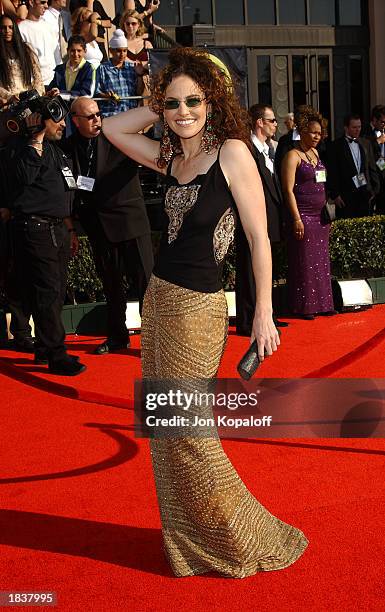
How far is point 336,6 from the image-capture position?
17.5m

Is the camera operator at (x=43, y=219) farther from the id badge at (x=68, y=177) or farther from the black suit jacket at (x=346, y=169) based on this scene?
the black suit jacket at (x=346, y=169)

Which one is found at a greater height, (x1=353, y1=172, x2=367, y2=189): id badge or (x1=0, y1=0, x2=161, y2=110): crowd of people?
(x1=0, y1=0, x2=161, y2=110): crowd of people

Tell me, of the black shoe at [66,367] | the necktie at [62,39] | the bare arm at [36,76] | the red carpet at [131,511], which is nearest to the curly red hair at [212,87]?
the red carpet at [131,511]

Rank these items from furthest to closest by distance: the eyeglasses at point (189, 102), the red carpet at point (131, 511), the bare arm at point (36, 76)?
the bare arm at point (36, 76), the eyeglasses at point (189, 102), the red carpet at point (131, 511)

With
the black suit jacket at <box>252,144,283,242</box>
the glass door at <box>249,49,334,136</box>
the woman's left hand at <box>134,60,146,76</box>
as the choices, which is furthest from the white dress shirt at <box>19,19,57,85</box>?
the glass door at <box>249,49,334,136</box>

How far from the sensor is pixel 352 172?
39.0 feet

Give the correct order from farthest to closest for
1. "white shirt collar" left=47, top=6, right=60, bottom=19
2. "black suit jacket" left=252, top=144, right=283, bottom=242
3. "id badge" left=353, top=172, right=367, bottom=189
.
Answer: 1. "id badge" left=353, top=172, right=367, bottom=189
2. "white shirt collar" left=47, top=6, right=60, bottom=19
3. "black suit jacket" left=252, top=144, right=283, bottom=242

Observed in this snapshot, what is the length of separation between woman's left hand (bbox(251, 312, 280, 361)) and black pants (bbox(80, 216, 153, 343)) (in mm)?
4425

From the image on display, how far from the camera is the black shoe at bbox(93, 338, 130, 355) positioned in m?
8.16

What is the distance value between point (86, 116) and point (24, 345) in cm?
202

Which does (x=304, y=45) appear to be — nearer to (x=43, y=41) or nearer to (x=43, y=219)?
(x=43, y=41)

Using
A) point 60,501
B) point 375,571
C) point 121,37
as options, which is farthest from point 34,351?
point 375,571

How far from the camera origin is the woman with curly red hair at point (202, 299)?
3604mm

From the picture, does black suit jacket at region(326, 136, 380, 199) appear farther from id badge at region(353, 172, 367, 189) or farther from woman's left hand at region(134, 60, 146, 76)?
woman's left hand at region(134, 60, 146, 76)
